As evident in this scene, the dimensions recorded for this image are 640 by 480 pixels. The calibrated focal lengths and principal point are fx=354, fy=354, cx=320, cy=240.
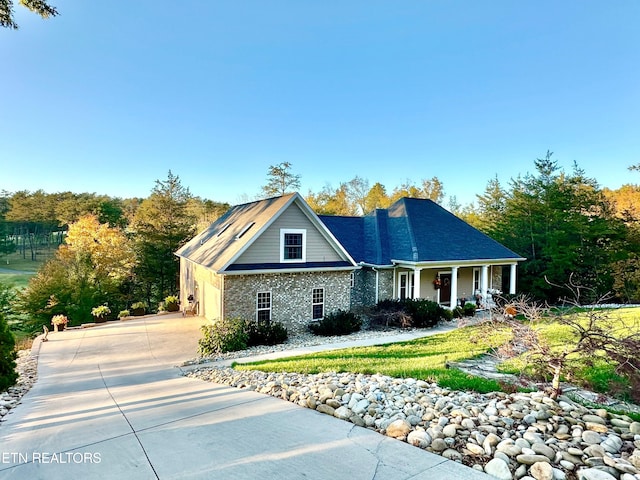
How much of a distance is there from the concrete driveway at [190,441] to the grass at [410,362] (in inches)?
83.0

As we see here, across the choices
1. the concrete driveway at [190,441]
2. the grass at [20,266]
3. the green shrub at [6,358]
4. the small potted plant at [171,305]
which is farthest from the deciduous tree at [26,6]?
the grass at [20,266]

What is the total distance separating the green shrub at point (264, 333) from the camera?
44.1ft

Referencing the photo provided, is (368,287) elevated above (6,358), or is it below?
above

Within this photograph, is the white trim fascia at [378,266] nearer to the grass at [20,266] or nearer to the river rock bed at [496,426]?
the river rock bed at [496,426]

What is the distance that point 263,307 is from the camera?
594 inches

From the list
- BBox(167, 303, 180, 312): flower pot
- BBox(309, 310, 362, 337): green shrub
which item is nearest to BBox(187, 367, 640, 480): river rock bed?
BBox(309, 310, 362, 337): green shrub

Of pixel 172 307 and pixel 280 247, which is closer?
pixel 280 247

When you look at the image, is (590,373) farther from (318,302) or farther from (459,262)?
(459,262)

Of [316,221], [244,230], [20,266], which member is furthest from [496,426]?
[20,266]

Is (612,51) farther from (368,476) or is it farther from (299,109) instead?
(368,476)

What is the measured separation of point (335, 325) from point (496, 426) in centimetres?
1146

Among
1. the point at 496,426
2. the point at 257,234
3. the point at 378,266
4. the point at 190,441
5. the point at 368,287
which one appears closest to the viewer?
the point at 496,426

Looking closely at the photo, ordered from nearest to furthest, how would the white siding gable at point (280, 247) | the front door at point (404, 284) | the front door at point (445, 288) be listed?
the white siding gable at point (280, 247) → the front door at point (404, 284) → the front door at point (445, 288)

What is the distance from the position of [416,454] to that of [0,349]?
9.19m
